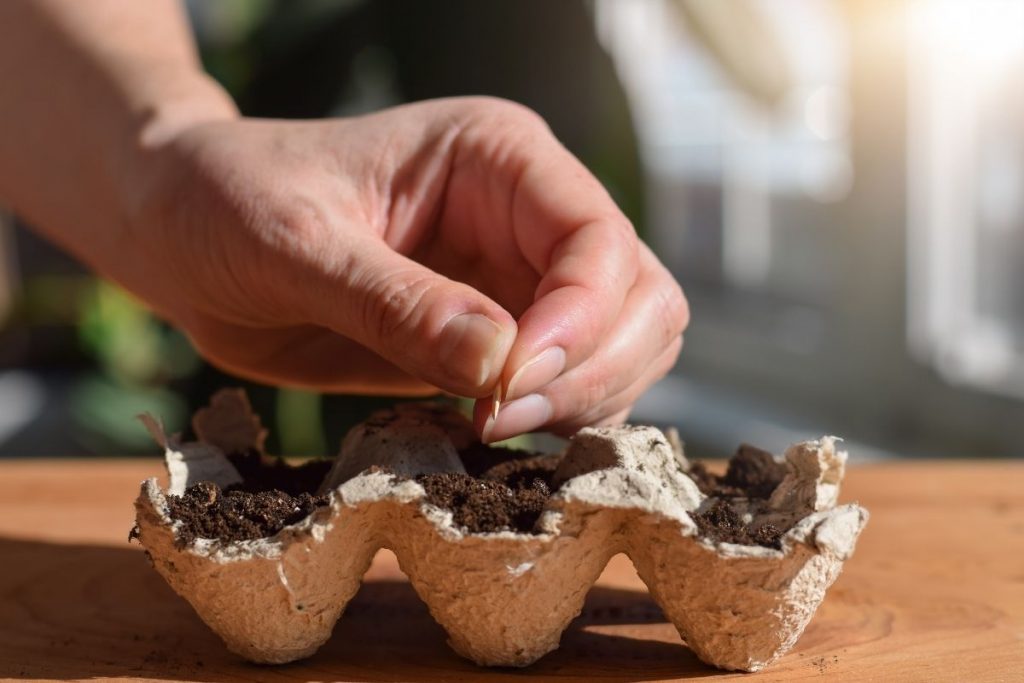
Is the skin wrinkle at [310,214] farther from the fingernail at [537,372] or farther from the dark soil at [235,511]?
the dark soil at [235,511]

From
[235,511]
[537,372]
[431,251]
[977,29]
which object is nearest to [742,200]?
[977,29]

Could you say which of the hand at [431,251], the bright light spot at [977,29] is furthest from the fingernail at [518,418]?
the bright light spot at [977,29]

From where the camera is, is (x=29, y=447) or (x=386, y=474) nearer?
(x=386, y=474)

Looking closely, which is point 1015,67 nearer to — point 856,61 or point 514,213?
point 856,61

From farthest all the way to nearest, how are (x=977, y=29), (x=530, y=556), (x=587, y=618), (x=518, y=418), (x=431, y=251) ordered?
(x=977, y=29), (x=431, y=251), (x=587, y=618), (x=518, y=418), (x=530, y=556)

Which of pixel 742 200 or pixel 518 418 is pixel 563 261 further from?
pixel 742 200

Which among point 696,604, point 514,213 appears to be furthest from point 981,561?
point 514,213

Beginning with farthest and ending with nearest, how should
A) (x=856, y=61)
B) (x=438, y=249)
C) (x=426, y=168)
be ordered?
(x=856, y=61) < (x=438, y=249) < (x=426, y=168)
